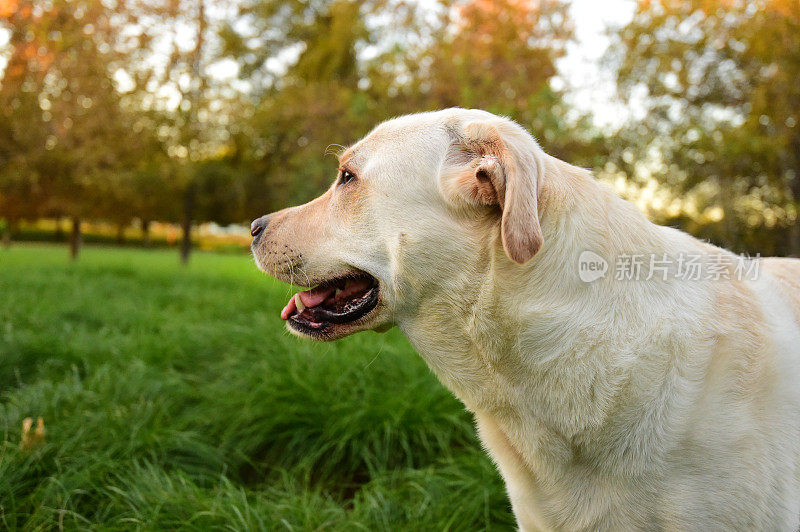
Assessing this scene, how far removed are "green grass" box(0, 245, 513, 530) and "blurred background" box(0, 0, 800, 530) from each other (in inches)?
0.7

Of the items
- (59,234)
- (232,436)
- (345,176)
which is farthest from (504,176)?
(59,234)

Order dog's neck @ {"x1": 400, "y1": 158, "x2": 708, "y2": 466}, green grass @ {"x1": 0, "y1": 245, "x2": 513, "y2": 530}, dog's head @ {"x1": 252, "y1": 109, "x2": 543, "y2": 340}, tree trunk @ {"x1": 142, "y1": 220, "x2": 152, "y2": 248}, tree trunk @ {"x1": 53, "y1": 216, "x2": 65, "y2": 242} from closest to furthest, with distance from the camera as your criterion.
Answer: dog's neck @ {"x1": 400, "y1": 158, "x2": 708, "y2": 466} < dog's head @ {"x1": 252, "y1": 109, "x2": 543, "y2": 340} < green grass @ {"x1": 0, "y1": 245, "x2": 513, "y2": 530} < tree trunk @ {"x1": 53, "y1": 216, "x2": 65, "y2": 242} < tree trunk @ {"x1": 142, "y1": 220, "x2": 152, "y2": 248}

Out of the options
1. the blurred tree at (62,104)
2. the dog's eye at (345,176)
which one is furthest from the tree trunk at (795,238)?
the blurred tree at (62,104)

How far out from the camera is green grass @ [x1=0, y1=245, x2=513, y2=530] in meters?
2.53

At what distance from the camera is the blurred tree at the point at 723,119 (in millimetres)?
7492

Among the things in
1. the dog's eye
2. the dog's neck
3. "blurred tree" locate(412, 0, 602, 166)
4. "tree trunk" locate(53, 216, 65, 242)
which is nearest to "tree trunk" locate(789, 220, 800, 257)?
"blurred tree" locate(412, 0, 602, 166)

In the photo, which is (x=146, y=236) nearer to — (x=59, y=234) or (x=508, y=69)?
(x=59, y=234)

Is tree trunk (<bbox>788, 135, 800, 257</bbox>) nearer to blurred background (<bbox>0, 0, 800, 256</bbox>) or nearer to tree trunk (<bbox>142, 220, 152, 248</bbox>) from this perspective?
blurred background (<bbox>0, 0, 800, 256</bbox>)

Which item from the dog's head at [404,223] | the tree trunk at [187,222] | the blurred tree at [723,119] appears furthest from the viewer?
the tree trunk at [187,222]

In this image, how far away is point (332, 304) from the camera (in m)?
2.12

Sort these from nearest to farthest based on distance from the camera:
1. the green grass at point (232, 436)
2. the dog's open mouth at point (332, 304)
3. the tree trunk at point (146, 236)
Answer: the dog's open mouth at point (332, 304) < the green grass at point (232, 436) < the tree trunk at point (146, 236)

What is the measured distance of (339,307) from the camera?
82.7 inches

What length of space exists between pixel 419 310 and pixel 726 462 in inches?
39.0

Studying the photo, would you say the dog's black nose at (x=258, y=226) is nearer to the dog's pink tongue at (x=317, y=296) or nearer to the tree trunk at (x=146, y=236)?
the dog's pink tongue at (x=317, y=296)
